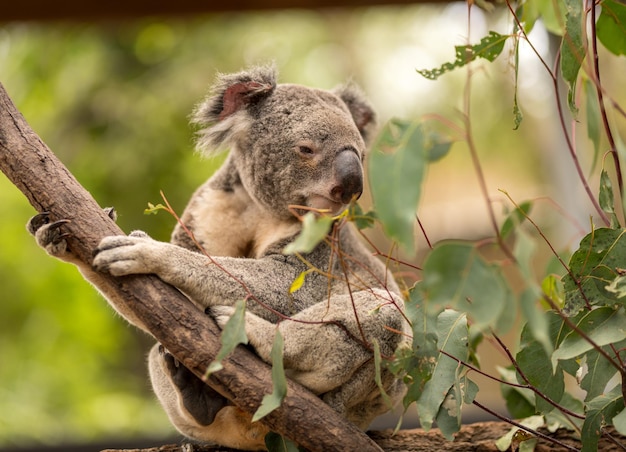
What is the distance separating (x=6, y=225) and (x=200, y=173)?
224 cm

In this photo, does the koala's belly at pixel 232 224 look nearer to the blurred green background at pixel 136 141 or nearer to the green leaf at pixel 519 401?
the green leaf at pixel 519 401

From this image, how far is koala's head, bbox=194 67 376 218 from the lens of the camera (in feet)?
9.43

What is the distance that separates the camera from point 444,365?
234 centimetres

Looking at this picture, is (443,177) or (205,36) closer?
(205,36)

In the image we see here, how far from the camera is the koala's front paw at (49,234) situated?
2250mm

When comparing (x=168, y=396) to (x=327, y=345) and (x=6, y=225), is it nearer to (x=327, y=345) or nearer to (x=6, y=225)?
(x=327, y=345)

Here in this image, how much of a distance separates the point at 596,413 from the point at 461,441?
70cm

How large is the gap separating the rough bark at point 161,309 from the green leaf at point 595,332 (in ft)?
2.36

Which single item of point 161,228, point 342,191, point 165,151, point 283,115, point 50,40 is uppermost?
point 50,40

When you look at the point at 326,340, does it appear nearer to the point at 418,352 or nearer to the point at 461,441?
the point at 418,352

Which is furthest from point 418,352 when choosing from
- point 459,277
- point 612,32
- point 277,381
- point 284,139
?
point 612,32

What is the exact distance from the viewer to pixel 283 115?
10.1 ft

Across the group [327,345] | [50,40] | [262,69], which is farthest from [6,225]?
[327,345]

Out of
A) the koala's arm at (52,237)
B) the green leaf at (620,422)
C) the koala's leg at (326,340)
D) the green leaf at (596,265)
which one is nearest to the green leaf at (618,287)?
the green leaf at (596,265)
